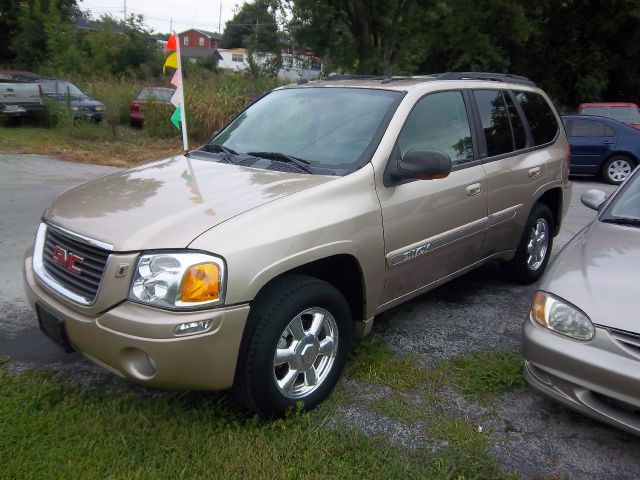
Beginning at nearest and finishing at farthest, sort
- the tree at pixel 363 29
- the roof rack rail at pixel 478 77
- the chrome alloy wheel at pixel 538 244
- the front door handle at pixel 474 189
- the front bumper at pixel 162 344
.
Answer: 1. the front bumper at pixel 162 344
2. the front door handle at pixel 474 189
3. the roof rack rail at pixel 478 77
4. the chrome alloy wheel at pixel 538 244
5. the tree at pixel 363 29

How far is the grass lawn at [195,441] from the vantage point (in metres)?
2.48

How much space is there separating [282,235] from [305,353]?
2.14 ft

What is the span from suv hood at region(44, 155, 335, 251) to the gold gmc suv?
0.01m

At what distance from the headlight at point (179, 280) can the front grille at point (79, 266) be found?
23 centimetres

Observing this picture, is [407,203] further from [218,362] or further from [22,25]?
[22,25]

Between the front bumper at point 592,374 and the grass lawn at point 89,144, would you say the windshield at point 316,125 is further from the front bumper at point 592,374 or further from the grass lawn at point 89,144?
the grass lawn at point 89,144

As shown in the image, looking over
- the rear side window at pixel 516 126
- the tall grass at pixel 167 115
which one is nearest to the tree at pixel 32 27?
the tall grass at pixel 167 115

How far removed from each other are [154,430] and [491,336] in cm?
246

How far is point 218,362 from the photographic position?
2.52 meters

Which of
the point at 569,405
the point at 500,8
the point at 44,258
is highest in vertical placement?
the point at 500,8

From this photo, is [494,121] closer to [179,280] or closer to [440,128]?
[440,128]

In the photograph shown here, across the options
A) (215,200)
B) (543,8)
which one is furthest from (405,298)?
(543,8)

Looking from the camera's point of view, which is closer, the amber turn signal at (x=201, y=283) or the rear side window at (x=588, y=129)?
the amber turn signal at (x=201, y=283)

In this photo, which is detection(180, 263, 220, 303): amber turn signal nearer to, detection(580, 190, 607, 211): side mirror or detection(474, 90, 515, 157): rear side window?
detection(474, 90, 515, 157): rear side window
